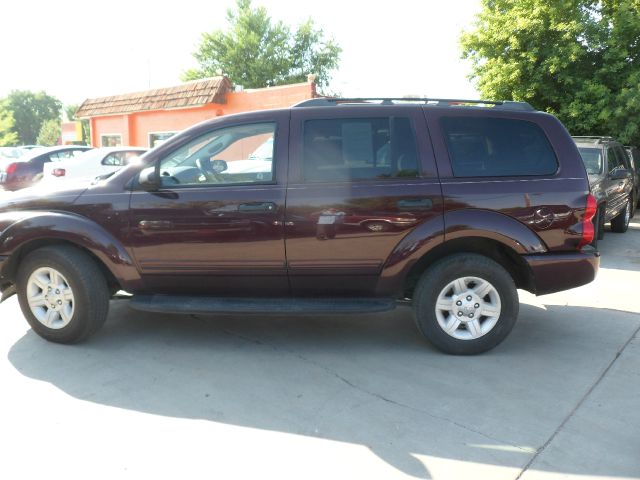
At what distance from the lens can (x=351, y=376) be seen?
3.96m

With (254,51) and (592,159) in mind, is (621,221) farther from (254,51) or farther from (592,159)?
(254,51)

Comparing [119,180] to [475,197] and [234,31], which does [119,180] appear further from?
[234,31]

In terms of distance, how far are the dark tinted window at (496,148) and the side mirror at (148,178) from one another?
2199 millimetres

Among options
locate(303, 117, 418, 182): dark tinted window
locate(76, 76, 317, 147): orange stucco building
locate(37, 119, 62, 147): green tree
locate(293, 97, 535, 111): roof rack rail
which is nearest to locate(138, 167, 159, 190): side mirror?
locate(303, 117, 418, 182): dark tinted window

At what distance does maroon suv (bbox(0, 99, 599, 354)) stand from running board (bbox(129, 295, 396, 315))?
0.05ft

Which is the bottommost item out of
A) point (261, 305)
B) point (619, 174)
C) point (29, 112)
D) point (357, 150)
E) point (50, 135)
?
point (261, 305)

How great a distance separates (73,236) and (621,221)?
9568mm

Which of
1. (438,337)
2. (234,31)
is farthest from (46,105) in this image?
(438,337)

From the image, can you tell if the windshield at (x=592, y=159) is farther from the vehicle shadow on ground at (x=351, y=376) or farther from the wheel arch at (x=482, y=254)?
the wheel arch at (x=482, y=254)

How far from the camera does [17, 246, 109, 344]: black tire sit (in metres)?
4.32

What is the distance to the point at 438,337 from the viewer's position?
4.28 meters

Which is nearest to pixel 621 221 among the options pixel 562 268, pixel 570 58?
pixel 570 58

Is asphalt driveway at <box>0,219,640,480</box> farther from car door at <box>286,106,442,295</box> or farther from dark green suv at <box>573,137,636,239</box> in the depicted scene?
dark green suv at <box>573,137,636,239</box>

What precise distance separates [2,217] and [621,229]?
395 inches
